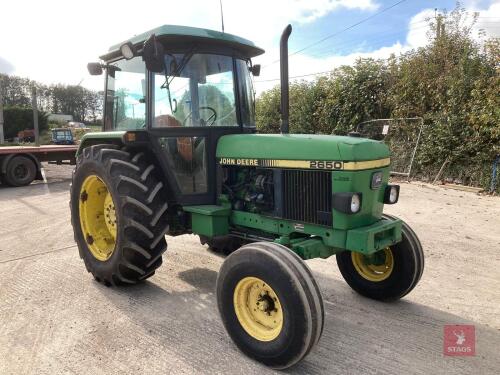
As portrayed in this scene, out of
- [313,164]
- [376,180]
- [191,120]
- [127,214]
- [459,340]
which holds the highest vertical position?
[191,120]

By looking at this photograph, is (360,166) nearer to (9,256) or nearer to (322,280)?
(322,280)

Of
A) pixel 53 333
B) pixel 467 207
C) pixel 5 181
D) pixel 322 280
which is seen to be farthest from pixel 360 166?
pixel 5 181

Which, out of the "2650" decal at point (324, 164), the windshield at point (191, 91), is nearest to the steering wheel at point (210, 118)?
the windshield at point (191, 91)

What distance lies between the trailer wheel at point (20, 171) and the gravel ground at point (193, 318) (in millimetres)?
6585

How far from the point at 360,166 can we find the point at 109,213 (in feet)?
8.50

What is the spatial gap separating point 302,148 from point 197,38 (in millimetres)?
1389

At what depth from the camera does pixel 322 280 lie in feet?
13.4

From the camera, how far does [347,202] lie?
2875 mm

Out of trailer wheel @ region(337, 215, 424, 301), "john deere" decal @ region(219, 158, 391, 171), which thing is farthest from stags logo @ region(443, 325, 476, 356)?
"john deere" decal @ region(219, 158, 391, 171)

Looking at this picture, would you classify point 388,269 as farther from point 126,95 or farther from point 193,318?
point 126,95

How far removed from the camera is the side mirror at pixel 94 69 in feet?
14.3

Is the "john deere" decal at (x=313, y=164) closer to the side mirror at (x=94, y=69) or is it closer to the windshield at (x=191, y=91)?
the windshield at (x=191, y=91)

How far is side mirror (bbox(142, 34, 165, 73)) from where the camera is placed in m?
3.26

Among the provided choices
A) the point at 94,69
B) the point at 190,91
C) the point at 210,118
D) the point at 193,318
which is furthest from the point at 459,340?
the point at 94,69
